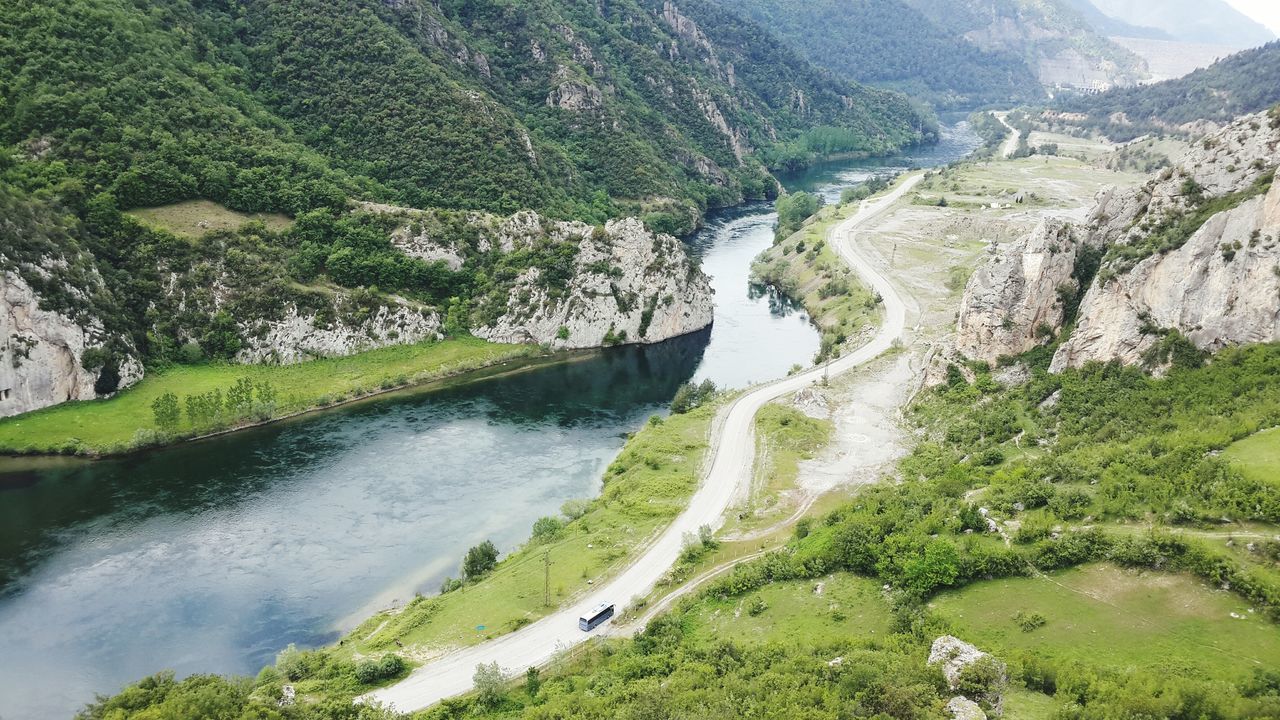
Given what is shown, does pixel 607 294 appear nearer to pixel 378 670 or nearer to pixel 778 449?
pixel 778 449

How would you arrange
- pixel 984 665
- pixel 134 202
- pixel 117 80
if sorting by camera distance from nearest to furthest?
pixel 984 665 < pixel 134 202 < pixel 117 80

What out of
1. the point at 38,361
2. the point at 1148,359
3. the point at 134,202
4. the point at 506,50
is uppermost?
the point at 506,50

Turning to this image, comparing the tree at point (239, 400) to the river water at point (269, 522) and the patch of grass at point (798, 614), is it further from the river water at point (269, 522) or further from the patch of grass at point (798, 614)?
the patch of grass at point (798, 614)

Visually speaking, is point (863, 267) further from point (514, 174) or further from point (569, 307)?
point (514, 174)

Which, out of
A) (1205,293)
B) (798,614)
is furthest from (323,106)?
(1205,293)

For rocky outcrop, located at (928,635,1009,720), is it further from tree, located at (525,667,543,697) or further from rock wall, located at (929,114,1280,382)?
rock wall, located at (929,114,1280,382)

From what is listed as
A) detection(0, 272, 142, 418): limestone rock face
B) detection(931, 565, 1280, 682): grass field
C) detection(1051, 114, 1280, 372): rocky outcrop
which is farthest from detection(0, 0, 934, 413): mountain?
detection(931, 565, 1280, 682): grass field

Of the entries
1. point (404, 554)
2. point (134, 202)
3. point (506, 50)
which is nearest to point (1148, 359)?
point (404, 554)
